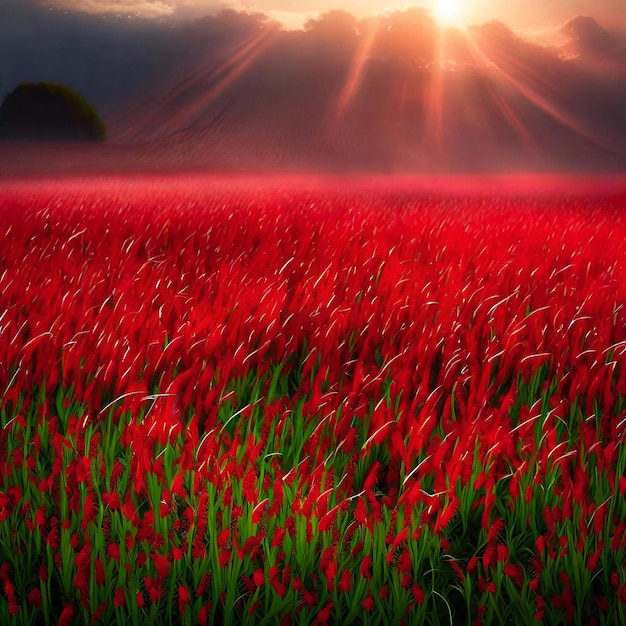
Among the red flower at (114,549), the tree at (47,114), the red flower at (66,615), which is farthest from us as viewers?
the tree at (47,114)

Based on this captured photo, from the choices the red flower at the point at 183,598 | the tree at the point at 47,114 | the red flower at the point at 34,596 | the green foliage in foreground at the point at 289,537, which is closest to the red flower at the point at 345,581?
the green foliage in foreground at the point at 289,537

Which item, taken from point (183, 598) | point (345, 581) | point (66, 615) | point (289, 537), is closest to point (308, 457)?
point (289, 537)

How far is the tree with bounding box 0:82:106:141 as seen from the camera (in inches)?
1269

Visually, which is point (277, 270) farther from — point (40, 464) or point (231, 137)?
point (231, 137)

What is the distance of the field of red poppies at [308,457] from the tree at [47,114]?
3196cm

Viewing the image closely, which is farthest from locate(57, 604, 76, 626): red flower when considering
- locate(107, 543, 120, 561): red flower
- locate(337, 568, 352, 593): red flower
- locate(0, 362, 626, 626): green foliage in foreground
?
locate(337, 568, 352, 593): red flower

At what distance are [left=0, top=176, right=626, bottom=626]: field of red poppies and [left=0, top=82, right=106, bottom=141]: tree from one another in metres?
32.0

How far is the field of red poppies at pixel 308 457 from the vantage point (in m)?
1.33

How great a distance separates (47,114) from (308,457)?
3473 centimetres

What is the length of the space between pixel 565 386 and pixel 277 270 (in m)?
1.78

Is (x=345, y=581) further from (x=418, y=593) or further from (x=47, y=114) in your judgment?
(x=47, y=114)

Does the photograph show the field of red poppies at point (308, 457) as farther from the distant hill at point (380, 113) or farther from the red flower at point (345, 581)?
the distant hill at point (380, 113)

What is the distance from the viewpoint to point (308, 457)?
1680 millimetres

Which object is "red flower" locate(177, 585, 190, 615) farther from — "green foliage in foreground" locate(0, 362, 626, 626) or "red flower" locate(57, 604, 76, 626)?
"red flower" locate(57, 604, 76, 626)
